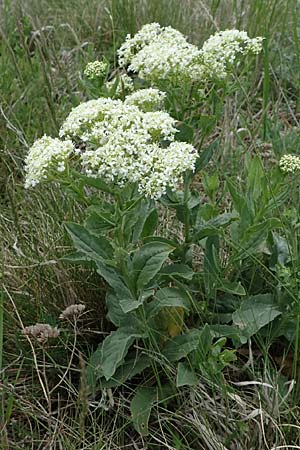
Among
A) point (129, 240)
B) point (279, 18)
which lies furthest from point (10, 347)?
point (279, 18)

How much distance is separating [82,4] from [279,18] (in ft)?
3.93

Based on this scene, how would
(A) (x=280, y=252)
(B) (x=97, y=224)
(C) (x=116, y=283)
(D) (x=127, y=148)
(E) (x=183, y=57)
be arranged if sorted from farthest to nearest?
(A) (x=280, y=252) → (E) (x=183, y=57) → (C) (x=116, y=283) → (B) (x=97, y=224) → (D) (x=127, y=148)

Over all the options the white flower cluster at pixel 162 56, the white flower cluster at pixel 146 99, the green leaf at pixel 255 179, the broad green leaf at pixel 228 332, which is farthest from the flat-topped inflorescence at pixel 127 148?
the broad green leaf at pixel 228 332

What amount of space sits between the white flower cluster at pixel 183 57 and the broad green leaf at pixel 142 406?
926 mm

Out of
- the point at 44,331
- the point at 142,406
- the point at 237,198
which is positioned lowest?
the point at 142,406

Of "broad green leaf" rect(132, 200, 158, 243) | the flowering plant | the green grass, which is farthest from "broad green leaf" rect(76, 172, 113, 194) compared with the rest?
the green grass

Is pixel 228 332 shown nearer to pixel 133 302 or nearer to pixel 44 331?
pixel 133 302

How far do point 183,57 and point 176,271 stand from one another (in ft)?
2.07

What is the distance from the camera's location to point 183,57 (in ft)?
6.87

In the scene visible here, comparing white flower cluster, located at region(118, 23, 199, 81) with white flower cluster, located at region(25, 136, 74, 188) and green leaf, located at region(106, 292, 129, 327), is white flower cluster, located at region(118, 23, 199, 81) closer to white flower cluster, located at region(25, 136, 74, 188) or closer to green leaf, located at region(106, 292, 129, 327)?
white flower cluster, located at region(25, 136, 74, 188)

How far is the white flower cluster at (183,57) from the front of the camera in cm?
209

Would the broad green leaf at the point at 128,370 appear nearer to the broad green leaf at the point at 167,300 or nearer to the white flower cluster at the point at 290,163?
the broad green leaf at the point at 167,300

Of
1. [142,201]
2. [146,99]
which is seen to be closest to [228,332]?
[142,201]

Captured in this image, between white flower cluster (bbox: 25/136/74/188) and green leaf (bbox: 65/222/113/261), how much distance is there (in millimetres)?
188
